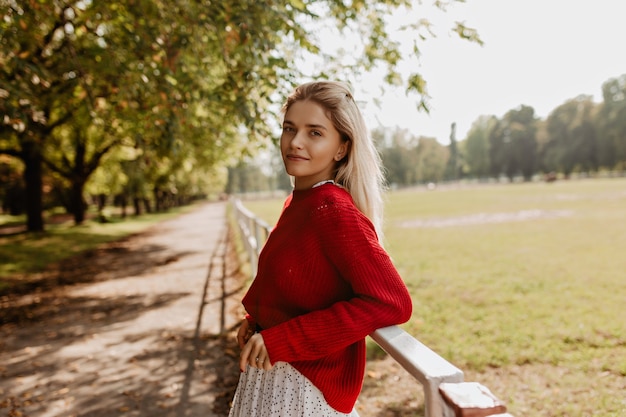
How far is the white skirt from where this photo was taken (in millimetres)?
1535

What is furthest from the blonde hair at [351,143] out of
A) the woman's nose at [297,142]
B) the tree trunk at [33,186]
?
the tree trunk at [33,186]

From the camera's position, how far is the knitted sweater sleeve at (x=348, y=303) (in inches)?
52.8

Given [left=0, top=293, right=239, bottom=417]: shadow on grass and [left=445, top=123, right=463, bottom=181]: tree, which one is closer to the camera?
[left=0, top=293, right=239, bottom=417]: shadow on grass

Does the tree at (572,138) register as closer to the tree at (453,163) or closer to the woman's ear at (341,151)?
the tree at (453,163)

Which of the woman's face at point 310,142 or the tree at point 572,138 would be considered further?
the tree at point 572,138

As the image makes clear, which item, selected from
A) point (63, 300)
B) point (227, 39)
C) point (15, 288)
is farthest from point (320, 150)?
point (15, 288)

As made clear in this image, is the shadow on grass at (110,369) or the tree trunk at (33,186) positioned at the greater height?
the tree trunk at (33,186)

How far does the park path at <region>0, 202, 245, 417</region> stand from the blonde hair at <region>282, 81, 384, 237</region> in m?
3.08

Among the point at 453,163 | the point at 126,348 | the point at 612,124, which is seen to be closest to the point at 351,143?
the point at 126,348

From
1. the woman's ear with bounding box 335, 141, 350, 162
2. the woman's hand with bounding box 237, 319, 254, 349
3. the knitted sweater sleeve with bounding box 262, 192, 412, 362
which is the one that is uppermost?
the woman's ear with bounding box 335, 141, 350, 162

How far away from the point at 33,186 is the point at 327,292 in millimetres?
21328

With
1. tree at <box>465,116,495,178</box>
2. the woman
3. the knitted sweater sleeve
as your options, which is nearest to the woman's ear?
the woman

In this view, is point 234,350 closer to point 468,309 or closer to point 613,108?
point 468,309

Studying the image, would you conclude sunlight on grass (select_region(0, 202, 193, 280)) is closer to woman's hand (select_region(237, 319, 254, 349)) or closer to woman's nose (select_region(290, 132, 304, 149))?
woman's hand (select_region(237, 319, 254, 349))
